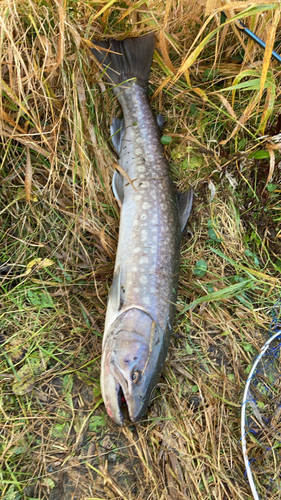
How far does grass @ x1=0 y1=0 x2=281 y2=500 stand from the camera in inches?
89.7

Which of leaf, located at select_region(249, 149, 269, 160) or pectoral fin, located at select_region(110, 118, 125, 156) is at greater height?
pectoral fin, located at select_region(110, 118, 125, 156)

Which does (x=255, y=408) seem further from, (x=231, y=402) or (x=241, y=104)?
(x=241, y=104)

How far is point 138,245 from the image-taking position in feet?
8.47

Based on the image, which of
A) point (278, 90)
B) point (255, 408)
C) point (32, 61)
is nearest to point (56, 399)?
point (255, 408)

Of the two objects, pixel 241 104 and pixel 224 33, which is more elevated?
pixel 224 33

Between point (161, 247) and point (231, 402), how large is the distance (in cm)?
150

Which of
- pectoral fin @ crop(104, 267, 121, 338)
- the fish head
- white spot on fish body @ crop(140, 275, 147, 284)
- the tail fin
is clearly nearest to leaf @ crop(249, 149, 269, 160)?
the tail fin

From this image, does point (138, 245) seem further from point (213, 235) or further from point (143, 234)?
point (213, 235)

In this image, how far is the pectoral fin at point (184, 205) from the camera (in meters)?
2.91

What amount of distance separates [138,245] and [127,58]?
182 cm

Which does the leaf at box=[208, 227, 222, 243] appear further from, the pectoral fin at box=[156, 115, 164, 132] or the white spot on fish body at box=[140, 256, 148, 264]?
the pectoral fin at box=[156, 115, 164, 132]

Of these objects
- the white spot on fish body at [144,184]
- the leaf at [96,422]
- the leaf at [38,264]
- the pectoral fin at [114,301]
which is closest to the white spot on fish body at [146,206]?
the white spot on fish body at [144,184]

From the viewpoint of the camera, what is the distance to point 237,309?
9.66 ft

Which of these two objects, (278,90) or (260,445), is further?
(278,90)
